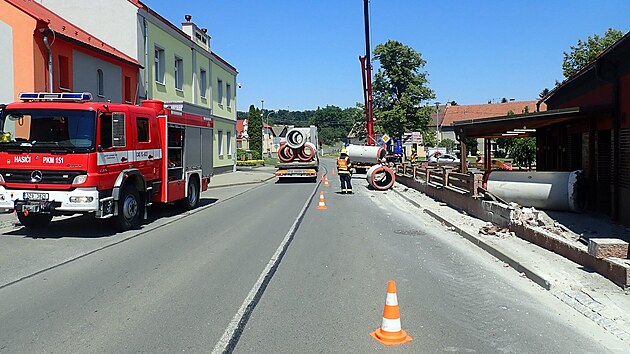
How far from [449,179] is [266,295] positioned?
12.3m

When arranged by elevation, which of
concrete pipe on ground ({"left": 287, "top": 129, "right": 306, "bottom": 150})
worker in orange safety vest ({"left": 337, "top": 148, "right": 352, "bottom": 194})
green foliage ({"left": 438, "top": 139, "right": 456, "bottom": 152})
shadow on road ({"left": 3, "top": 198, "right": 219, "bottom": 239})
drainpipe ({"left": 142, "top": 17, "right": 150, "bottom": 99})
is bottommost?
shadow on road ({"left": 3, "top": 198, "right": 219, "bottom": 239})

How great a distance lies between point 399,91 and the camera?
61031mm

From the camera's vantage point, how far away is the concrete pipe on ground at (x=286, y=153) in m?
31.3

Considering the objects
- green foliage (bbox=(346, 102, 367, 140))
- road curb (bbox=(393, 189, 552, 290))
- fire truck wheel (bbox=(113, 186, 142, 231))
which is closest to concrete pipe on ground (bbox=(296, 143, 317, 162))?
road curb (bbox=(393, 189, 552, 290))

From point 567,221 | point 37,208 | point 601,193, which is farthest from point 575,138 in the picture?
point 37,208

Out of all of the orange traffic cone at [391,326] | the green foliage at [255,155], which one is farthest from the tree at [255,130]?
the orange traffic cone at [391,326]

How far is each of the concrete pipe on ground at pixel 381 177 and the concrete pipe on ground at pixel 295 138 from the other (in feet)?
16.4

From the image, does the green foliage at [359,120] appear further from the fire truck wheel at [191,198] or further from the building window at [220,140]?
the fire truck wheel at [191,198]

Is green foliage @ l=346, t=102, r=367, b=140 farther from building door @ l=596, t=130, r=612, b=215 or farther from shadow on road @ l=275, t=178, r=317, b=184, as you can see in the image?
building door @ l=596, t=130, r=612, b=215

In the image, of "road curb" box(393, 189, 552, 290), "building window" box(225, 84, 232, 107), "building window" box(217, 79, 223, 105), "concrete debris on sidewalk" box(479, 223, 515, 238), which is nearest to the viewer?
"road curb" box(393, 189, 552, 290)

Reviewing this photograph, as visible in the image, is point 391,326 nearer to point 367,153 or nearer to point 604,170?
point 604,170

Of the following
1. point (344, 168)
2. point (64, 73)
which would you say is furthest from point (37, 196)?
point (344, 168)

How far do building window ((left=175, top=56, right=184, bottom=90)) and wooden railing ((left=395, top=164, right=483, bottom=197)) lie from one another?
1402 centimetres

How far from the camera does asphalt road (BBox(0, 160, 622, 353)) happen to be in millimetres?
5531
